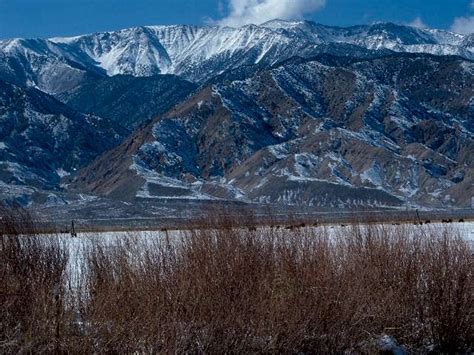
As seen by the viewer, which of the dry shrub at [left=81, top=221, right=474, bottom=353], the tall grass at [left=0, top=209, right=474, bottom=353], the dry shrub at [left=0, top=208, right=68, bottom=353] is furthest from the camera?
the dry shrub at [left=81, top=221, right=474, bottom=353]

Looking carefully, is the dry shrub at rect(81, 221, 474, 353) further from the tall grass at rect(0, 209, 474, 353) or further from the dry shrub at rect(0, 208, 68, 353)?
the dry shrub at rect(0, 208, 68, 353)

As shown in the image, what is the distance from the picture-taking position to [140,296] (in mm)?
12203

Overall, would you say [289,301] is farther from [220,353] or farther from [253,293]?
[220,353]

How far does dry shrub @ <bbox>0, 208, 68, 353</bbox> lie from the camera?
10648 millimetres

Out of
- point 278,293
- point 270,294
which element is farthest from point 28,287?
point 278,293

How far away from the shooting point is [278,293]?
43.4ft

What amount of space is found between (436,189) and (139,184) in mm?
68366

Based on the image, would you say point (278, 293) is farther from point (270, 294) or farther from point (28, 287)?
point (28, 287)

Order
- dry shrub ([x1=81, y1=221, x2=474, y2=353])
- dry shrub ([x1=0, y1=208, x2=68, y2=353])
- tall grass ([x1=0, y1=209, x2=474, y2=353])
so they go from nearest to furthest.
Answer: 1. dry shrub ([x1=0, y1=208, x2=68, y2=353])
2. tall grass ([x1=0, y1=209, x2=474, y2=353])
3. dry shrub ([x1=81, y1=221, x2=474, y2=353])

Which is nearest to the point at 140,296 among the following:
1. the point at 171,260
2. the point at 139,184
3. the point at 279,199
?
the point at 171,260

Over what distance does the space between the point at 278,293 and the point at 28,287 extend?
438cm

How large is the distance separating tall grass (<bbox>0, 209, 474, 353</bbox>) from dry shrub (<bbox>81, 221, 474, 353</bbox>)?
2cm

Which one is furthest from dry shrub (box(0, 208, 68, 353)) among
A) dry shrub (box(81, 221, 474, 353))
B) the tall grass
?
dry shrub (box(81, 221, 474, 353))

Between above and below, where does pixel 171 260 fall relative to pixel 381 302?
above
